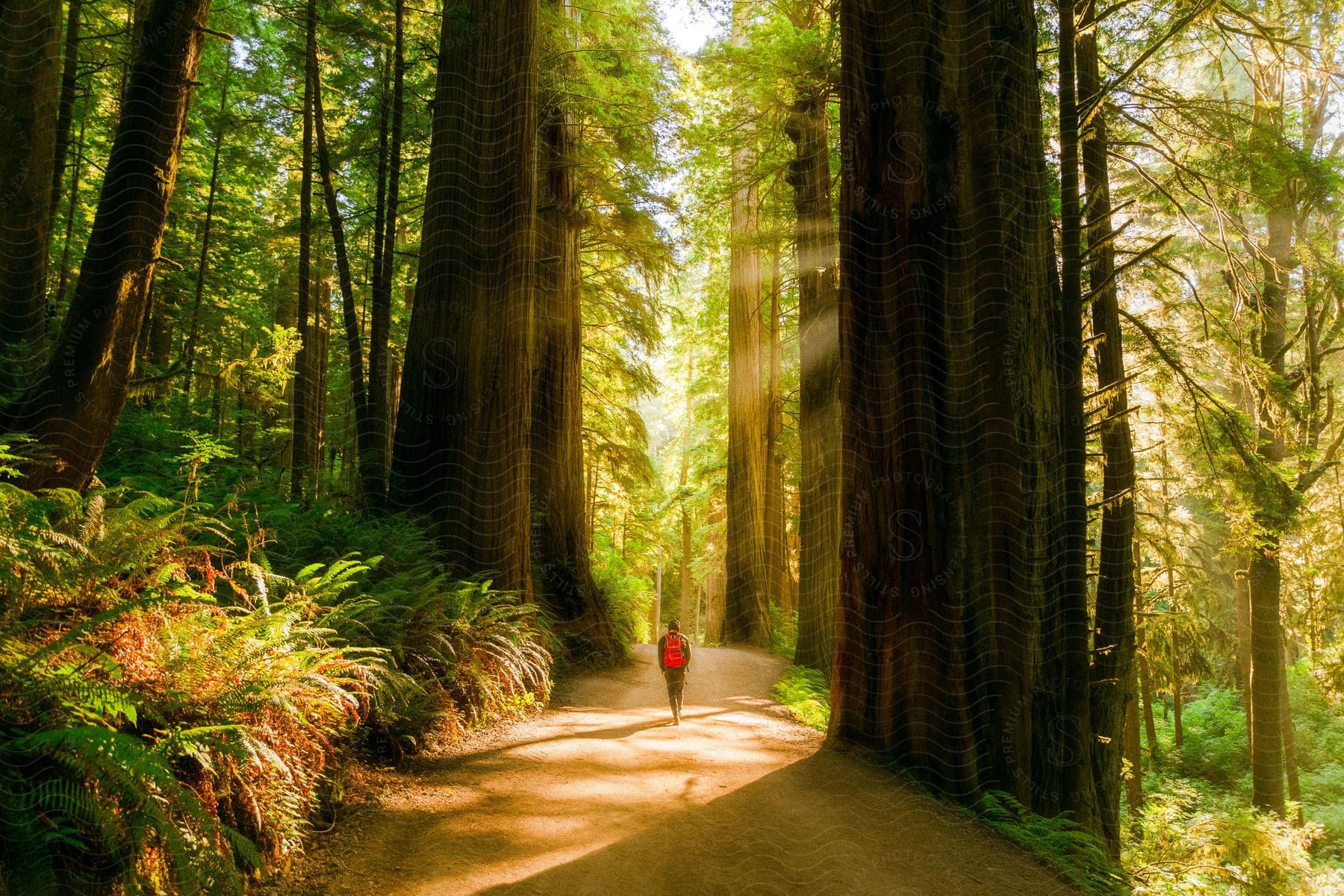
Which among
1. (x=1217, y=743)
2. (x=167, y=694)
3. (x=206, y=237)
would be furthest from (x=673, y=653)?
(x=1217, y=743)

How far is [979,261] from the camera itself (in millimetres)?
5246

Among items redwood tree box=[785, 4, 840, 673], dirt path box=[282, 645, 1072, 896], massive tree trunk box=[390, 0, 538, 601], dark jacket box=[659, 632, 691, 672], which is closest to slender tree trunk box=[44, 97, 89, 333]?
massive tree trunk box=[390, 0, 538, 601]

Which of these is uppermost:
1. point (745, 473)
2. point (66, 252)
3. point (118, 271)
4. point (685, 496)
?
point (66, 252)

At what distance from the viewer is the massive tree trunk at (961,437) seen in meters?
4.98

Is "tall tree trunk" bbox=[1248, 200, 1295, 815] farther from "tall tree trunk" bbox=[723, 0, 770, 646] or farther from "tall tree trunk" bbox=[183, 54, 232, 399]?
"tall tree trunk" bbox=[183, 54, 232, 399]

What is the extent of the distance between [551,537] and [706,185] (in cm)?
685

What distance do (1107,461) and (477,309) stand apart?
24.4ft

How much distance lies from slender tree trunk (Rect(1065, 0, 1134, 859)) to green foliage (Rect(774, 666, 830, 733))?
2.59 metres

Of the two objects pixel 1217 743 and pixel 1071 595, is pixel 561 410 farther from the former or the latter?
pixel 1217 743

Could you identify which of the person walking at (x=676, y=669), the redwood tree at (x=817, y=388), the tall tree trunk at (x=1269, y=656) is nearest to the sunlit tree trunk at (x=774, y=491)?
the redwood tree at (x=817, y=388)

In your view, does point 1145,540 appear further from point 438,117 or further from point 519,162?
point 438,117

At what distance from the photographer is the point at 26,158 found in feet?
21.6

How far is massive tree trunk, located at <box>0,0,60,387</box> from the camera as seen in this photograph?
630cm

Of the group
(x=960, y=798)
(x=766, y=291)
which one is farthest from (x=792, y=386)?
(x=960, y=798)
